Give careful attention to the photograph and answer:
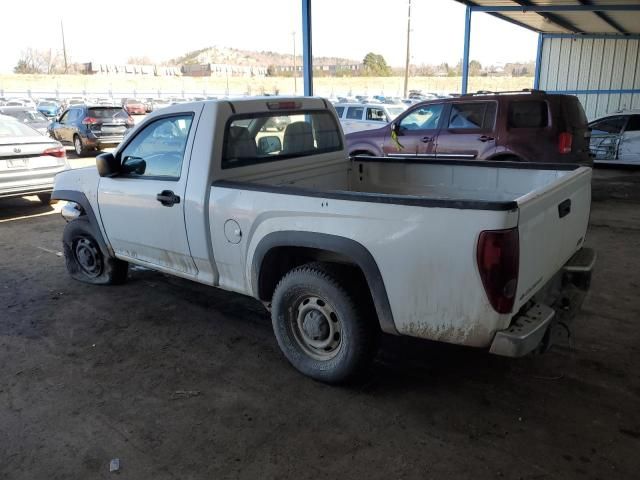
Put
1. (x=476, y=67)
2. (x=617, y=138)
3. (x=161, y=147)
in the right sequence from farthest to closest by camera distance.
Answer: (x=476, y=67) < (x=617, y=138) < (x=161, y=147)

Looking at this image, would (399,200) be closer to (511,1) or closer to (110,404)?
(110,404)

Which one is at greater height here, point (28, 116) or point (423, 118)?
point (423, 118)

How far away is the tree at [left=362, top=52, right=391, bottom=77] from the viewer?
303ft

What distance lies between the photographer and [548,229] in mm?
2918

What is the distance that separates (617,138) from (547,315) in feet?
39.2

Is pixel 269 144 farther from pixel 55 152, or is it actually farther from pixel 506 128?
pixel 55 152

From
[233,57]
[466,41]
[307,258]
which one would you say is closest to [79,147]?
[466,41]

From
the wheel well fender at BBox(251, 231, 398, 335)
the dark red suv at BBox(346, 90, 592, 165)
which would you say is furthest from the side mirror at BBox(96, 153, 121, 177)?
the dark red suv at BBox(346, 90, 592, 165)

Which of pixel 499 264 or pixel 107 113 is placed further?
pixel 107 113

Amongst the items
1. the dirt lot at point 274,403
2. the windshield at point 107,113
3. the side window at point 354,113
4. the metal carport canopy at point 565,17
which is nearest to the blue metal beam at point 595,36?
the metal carport canopy at point 565,17

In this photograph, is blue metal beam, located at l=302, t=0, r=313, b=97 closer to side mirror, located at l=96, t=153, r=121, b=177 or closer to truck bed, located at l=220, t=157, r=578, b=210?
truck bed, located at l=220, t=157, r=578, b=210

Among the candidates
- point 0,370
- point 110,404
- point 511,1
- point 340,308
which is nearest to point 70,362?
point 0,370

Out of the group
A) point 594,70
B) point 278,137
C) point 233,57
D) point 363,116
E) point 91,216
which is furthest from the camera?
point 233,57

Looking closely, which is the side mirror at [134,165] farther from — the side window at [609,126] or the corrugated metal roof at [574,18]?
the corrugated metal roof at [574,18]
